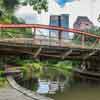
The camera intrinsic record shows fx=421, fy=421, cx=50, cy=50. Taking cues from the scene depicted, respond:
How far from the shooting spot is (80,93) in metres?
23.7

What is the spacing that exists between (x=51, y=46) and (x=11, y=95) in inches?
170

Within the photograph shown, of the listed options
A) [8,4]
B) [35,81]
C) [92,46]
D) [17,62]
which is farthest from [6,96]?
[8,4]

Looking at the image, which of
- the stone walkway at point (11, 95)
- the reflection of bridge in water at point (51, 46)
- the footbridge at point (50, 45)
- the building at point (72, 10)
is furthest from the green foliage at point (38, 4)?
the stone walkway at point (11, 95)

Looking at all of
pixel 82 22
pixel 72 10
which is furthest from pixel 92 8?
pixel 72 10

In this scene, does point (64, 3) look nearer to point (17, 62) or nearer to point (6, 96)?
point (17, 62)

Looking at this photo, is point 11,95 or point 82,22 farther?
point 82,22

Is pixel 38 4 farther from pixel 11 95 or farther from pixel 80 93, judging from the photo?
pixel 11 95

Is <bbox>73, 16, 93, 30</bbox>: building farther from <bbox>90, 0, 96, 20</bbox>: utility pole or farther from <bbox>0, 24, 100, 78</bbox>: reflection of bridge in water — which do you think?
<bbox>0, 24, 100, 78</bbox>: reflection of bridge in water

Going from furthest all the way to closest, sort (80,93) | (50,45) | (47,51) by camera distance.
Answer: (80,93)
(47,51)
(50,45)

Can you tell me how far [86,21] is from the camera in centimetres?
4509

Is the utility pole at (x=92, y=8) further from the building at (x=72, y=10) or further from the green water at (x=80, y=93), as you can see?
the green water at (x=80, y=93)

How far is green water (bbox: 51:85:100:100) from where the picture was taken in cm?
2175

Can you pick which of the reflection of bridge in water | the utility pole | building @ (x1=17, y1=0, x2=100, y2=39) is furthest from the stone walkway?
the utility pole

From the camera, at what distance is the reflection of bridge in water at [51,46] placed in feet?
66.0
